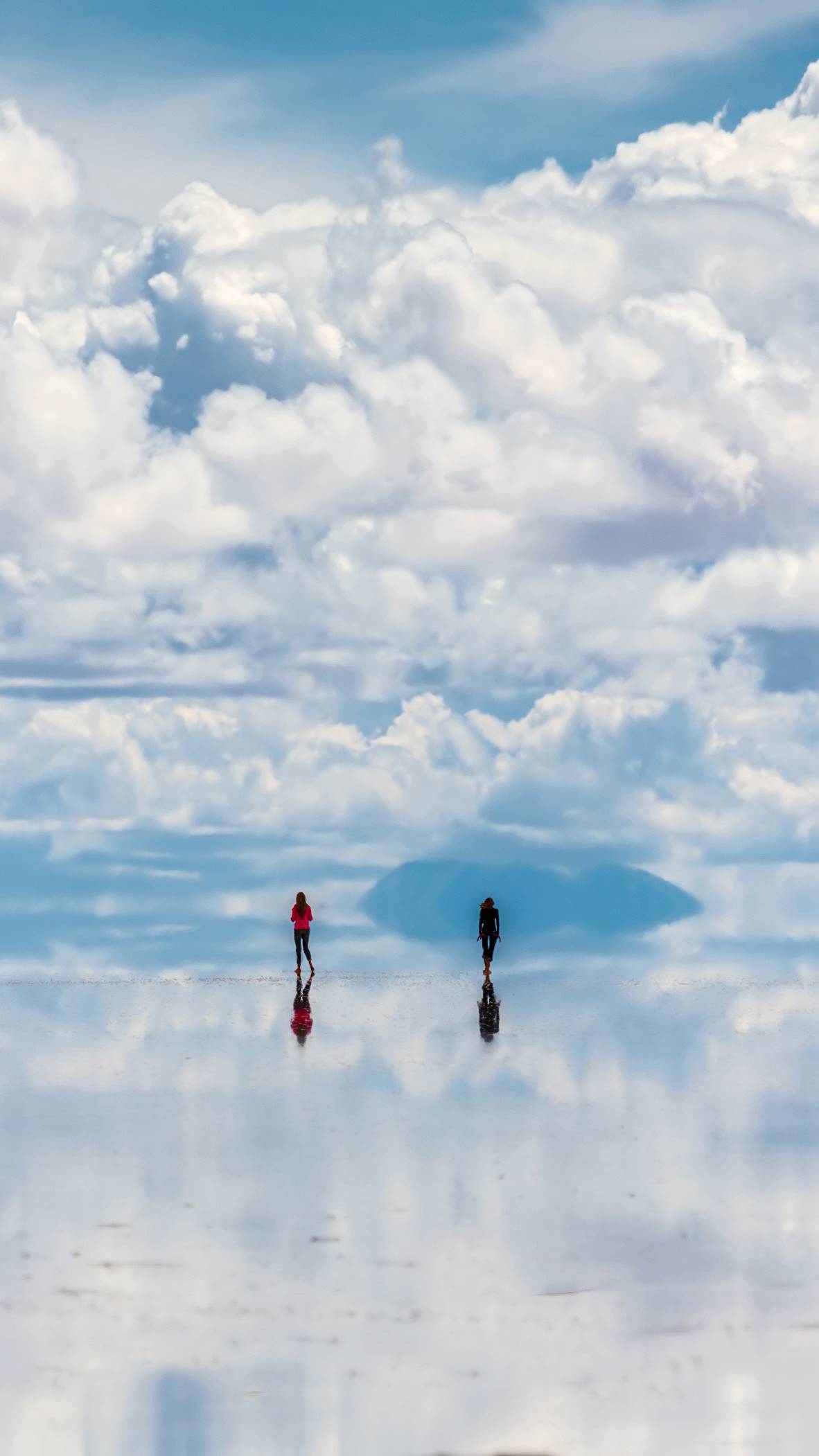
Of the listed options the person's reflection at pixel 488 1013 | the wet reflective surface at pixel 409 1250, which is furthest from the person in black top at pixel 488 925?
the wet reflective surface at pixel 409 1250

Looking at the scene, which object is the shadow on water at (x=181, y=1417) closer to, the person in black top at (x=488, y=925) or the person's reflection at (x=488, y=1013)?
the person's reflection at (x=488, y=1013)

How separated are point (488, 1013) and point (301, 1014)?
4.01 meters

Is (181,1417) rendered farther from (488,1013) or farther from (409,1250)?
(488,1013)

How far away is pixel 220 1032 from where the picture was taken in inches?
1452

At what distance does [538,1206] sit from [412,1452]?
7.29 m

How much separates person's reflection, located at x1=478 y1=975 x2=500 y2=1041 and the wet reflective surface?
9.49ft

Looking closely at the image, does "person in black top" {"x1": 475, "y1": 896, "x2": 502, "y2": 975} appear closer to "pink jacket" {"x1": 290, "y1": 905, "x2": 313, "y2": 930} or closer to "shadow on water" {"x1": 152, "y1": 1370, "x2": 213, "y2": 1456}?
"pink jacket" {"x1": 290, "y1": 905, "x2": 313, "y2": 930}

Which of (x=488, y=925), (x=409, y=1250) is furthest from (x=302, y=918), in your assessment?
(x=409, y=1250)

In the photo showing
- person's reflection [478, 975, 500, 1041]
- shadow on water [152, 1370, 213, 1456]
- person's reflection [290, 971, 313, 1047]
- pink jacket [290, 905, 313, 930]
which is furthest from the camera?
pink jacket [290, 905, 313, 930]

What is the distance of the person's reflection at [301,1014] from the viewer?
3597cm

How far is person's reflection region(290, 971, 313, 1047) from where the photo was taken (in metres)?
36.0

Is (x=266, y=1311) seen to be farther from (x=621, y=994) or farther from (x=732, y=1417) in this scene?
(x=621, y=994)

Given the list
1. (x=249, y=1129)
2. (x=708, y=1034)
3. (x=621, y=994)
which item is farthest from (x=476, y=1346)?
(x=621, y=994)

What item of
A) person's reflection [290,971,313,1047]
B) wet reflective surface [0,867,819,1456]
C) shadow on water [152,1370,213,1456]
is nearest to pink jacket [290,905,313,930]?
person's reflection [290,971,313,1047]
